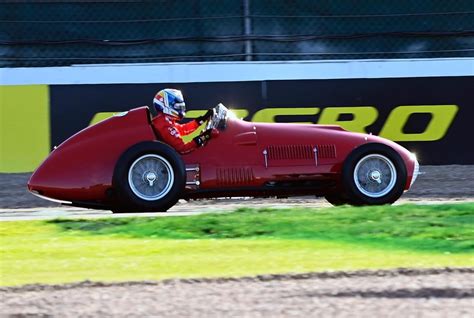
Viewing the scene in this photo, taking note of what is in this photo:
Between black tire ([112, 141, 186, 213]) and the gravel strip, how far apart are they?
376 cm

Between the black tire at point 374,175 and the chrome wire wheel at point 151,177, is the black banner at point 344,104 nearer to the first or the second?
the black tire at point 374,175

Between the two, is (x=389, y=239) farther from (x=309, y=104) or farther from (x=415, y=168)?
(x=309, y=104)

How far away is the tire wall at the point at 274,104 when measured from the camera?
42.7ft

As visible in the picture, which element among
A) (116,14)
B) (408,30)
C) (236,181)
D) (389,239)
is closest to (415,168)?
(236,181)

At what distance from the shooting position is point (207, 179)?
9375 mm

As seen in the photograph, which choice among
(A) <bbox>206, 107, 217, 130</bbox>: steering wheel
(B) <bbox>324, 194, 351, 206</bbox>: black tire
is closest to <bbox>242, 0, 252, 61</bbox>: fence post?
(B) <bbox>324, 194, 351, 206</bbox>: black tire

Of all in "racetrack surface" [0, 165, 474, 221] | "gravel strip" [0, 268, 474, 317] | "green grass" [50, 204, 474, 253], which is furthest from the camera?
"racetrack surface" [0, 165, 474, 221]

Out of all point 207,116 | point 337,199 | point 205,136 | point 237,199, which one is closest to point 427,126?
point 237,199

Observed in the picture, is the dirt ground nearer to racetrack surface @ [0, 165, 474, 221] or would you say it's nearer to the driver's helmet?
racetrack surface @ [0, 165, 474, 221]

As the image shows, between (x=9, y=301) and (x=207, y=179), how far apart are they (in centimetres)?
436

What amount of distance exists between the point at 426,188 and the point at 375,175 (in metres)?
2.39

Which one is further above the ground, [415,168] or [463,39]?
[463,39]

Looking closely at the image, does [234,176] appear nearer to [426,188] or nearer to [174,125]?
[174,125]

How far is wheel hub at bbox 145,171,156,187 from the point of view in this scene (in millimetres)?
9281
